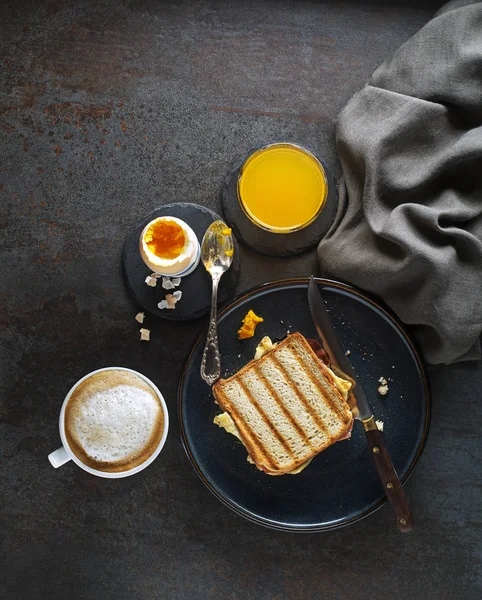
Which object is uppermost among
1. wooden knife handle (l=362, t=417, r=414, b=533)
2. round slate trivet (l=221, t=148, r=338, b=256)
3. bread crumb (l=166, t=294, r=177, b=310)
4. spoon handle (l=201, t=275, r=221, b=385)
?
round slate trivet (l=221, t=148, r=338, b=256)

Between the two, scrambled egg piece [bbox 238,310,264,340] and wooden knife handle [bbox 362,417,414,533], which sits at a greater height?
scrambled egg piece [bbox 238,310,264,340]

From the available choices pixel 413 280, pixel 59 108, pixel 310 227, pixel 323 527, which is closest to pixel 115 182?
pixel 59 108

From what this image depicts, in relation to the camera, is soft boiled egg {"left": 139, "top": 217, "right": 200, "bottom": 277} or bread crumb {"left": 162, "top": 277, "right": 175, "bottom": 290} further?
bread crumb {"left": 162, "top": 277, "right": 175, "bottom": 290}

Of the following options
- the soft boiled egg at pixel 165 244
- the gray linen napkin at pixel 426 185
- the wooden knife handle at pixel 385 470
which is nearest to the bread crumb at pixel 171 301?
the soft boiled egg at pixel 165 244

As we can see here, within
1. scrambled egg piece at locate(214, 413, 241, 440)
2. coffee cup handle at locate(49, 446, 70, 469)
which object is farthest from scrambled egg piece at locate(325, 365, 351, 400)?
coffee cup handle at locate(49, 446, 70, 469)

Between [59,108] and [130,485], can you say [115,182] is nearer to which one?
[59,108]

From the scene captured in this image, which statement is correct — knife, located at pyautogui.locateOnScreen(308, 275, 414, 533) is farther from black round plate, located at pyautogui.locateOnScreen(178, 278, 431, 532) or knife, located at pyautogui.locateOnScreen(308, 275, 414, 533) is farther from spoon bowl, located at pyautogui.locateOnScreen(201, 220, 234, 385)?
spoon bowl, located at pyautogui.locateOnScreen(201, 220, 234, 385)

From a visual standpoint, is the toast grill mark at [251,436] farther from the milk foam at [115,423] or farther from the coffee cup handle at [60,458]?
the coffee cup handle at [60,458]
